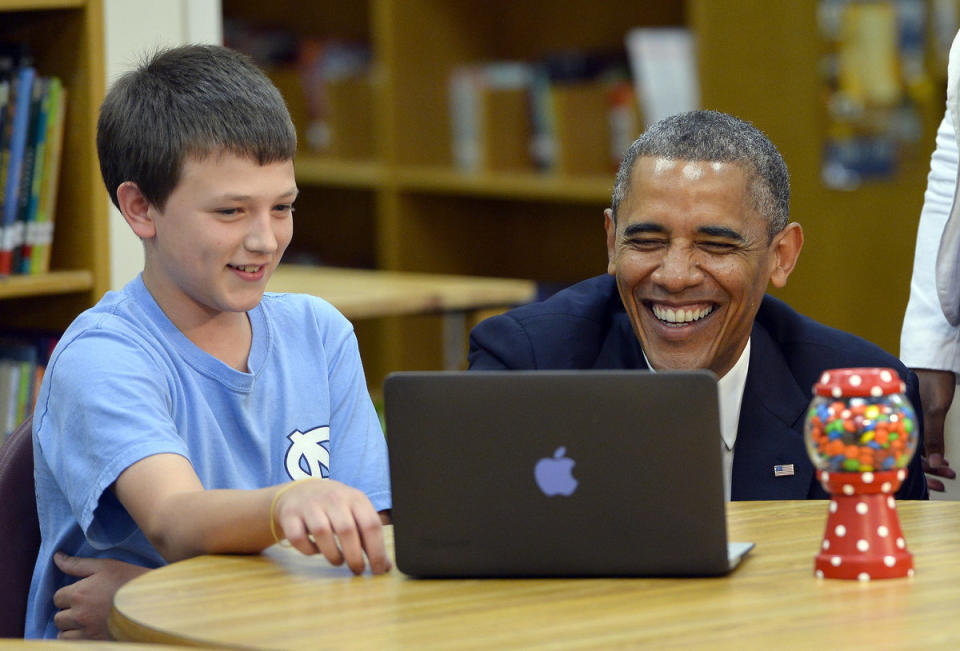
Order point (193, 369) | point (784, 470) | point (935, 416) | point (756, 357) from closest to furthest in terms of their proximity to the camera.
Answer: point (193, 369), point (784, 470), point (756, 357), point (935, 416)

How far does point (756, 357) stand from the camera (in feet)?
6.56

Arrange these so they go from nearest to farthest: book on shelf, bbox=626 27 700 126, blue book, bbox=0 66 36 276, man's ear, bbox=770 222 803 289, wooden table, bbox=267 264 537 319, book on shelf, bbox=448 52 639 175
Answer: man's ear, bbox=770 222 803 289
blue book, bbox=0 66 36 276
wooden table, bbox=267 264 537 319
book on shelf, bbox=626 27 700 126
book on shelf, bbox=448 52 639 175

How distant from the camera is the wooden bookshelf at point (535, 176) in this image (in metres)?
3.76

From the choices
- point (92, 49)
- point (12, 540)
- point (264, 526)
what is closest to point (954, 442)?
point (264, 526)

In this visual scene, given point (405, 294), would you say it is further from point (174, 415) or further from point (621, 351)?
point (174, 415)

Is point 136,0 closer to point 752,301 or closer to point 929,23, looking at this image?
point 752,301

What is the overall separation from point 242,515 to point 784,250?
907 mm

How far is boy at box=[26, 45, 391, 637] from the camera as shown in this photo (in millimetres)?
1506

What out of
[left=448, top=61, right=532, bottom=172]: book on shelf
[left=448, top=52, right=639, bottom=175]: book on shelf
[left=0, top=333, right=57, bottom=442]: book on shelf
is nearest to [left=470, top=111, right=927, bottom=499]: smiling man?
[left=0, top=333, right=57, bottom=442]: book on shelf

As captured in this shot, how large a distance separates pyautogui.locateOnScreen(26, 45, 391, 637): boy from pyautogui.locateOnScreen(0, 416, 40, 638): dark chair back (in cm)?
2

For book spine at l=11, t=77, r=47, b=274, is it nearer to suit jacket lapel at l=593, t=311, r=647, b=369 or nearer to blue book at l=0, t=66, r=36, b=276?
blue book at l=0, t=66, r=36, b=276

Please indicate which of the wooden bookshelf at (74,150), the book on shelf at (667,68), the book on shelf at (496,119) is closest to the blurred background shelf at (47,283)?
the wooden bookshelf at (74,150)

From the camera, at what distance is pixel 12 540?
1.66 metres

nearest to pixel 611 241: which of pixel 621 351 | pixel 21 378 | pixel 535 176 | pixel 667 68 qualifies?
pixel 621 351
